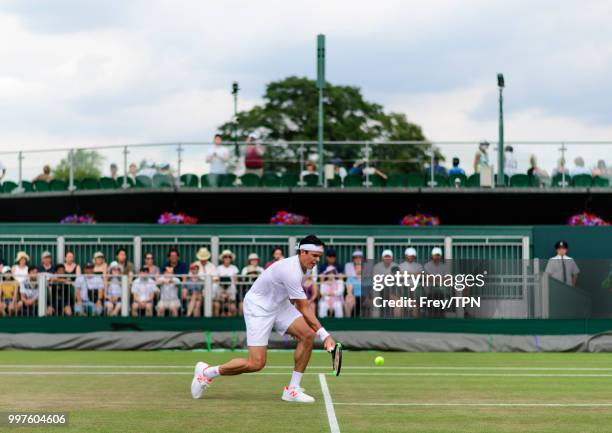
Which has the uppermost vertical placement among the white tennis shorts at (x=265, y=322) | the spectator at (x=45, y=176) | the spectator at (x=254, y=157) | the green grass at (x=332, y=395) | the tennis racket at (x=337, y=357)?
the spectator at (x=254, y=157)

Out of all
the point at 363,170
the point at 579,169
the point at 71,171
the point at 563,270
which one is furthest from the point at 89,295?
the point at 579,169

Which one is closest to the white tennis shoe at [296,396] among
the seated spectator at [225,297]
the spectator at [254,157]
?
the seated spectator at [225,297]

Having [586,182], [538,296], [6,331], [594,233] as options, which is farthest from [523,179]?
[6,331]

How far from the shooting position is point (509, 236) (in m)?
29.9

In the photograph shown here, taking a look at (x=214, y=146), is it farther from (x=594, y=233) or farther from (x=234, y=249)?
(x=594, y=233)

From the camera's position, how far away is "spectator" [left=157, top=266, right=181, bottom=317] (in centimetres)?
2447

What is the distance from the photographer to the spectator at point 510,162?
3613 centimetres

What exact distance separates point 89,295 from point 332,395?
1208 cm

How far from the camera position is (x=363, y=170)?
37.1m

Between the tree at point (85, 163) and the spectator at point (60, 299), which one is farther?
the tree at point (85, 163)

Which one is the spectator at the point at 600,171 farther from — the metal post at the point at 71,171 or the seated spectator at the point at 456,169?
the metal post at the point at 71,171

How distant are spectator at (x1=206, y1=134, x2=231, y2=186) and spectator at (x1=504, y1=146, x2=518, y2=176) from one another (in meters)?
8.59

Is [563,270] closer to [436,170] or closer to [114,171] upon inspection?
[436,170]

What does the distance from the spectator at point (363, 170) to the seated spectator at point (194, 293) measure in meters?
13.0
